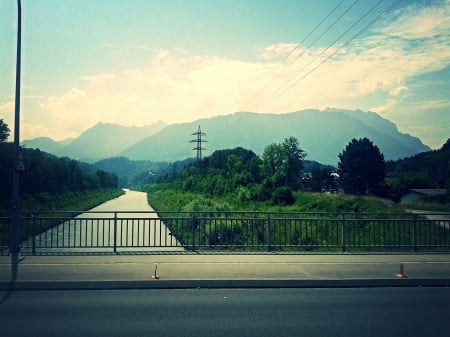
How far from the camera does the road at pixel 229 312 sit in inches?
245

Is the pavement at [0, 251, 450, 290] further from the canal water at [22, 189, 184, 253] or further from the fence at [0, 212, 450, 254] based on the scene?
the fence at [0, 212, 450, 254]

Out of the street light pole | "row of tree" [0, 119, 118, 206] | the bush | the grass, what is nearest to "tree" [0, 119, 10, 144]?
"row of tree" [0, 119, 118, 206]

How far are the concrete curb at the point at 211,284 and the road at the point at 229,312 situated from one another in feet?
0.76

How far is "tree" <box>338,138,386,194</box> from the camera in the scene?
80825 mm

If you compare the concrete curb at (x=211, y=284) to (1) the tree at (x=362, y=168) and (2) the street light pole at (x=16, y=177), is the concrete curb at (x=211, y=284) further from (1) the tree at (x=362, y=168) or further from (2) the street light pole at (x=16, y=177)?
(1) the tree at (x=362, y=168)

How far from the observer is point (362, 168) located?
272ft

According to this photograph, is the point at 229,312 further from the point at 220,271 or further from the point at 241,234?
the point at 241,234

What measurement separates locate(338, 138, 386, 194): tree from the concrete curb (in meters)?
72.7

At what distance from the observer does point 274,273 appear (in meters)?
9.98

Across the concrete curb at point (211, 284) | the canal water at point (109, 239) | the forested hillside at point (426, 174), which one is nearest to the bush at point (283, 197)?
the forested hillside at point (426, 174)

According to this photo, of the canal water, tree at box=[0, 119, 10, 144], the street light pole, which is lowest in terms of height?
the canal water

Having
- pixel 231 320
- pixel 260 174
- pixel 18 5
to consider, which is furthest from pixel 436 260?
pixel 260 174

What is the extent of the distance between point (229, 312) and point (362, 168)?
80371mm

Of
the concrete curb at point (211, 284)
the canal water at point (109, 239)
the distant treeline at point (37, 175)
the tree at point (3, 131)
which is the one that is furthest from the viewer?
the tree at point (3, 131)
